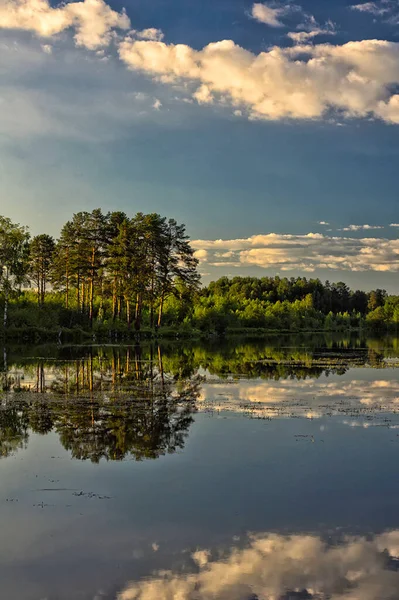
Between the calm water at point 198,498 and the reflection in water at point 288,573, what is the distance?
2cm

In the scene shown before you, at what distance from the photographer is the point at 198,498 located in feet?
32.4

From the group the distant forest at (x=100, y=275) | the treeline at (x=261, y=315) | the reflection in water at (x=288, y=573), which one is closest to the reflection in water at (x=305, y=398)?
the reflection in water at (x=288, y=573)

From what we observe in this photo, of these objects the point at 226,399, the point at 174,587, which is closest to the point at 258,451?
the point at 174,587

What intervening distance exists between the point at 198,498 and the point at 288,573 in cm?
288

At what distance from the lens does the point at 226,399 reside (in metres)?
21.2

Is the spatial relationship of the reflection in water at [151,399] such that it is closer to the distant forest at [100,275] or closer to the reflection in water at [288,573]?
the reflection in water at [288,573]

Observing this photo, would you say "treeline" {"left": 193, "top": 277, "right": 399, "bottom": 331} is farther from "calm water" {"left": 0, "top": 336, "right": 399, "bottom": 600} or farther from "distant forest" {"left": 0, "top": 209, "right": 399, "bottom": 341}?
"calm water" {"left": 0, "top": 336, "right": 399, "bottom": 600}

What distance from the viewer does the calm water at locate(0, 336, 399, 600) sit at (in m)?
A: 7.05

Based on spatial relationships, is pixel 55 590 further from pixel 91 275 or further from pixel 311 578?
pixel 91 275

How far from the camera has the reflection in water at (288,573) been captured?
263 inches

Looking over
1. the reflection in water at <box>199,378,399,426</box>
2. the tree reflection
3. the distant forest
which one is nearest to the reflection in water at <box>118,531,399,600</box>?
the tree reflection

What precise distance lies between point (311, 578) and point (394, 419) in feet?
36.2

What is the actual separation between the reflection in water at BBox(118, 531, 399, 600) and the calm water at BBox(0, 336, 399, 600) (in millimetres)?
23

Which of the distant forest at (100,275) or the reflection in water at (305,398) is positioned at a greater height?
the distant forest at (100,275)
